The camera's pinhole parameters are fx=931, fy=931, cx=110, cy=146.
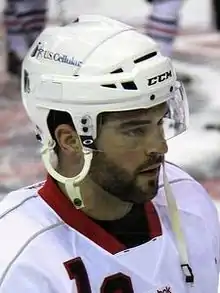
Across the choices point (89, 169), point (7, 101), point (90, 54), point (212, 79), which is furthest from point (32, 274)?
point (212, 79)

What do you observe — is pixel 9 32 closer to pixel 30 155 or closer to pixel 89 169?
pixel 30 155

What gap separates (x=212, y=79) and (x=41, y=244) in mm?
2150

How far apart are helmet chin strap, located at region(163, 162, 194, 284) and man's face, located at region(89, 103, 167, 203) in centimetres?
9

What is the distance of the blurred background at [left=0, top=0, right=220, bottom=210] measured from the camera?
2.42 meters

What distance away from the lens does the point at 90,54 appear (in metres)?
1.07

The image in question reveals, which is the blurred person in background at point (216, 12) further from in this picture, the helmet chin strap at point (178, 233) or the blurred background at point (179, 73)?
the helmet chin strap at point (178, 233)

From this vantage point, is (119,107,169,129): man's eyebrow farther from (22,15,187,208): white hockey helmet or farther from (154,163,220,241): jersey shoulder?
(154,163,220,241): jersey shoulder

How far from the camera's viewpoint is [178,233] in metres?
1.16

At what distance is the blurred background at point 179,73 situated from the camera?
242 centimetres

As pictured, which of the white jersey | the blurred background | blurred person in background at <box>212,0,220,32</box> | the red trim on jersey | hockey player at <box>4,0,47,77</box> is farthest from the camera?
blurred person in background at <box>212,0,220,32</box>

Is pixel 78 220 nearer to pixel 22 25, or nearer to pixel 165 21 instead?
pixel 165 21

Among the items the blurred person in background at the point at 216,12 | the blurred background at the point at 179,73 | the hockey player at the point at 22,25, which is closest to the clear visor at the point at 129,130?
the blurred background at the point at 179,73

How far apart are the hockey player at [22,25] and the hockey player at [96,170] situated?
2.09 m

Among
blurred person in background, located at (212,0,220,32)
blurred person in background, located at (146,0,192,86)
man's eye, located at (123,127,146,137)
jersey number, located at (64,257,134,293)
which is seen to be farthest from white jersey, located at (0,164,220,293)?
blurred person in background, located at (212,0,220,32)
